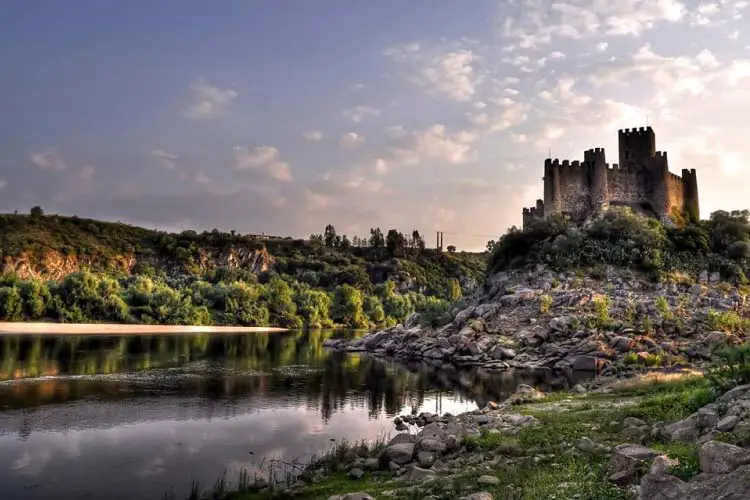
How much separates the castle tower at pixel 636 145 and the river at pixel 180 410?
1158 inches

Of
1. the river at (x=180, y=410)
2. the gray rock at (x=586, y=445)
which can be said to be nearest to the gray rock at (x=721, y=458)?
the gray rock at (x=586, y=445)

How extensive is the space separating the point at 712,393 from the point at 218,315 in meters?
92.2

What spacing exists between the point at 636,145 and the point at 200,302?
2874 inches

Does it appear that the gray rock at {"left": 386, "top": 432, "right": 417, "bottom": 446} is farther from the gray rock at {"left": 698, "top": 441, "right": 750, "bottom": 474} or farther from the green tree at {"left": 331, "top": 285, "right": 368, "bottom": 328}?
the green tree at {"left": 331, "top": 285, "right": 368, "bottom": 328}

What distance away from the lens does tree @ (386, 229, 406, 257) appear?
167000 millimetres

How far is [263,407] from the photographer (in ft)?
83.3

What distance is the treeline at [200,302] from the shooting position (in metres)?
82.3

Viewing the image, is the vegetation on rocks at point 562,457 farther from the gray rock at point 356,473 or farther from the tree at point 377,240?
the tree at point 377,240

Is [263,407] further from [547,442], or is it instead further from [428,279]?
[428,279]

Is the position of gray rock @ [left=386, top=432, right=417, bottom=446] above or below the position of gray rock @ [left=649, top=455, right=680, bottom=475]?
below

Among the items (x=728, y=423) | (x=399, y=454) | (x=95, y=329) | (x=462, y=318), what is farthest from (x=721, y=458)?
(x=95, y=329)

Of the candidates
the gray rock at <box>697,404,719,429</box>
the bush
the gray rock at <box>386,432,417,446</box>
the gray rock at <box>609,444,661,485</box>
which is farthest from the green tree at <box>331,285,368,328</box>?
the gray rock at <box>609,444,661,485</box>

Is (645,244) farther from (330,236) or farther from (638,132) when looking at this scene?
(330,236)

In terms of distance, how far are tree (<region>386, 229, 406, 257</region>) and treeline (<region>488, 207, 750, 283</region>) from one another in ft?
360
